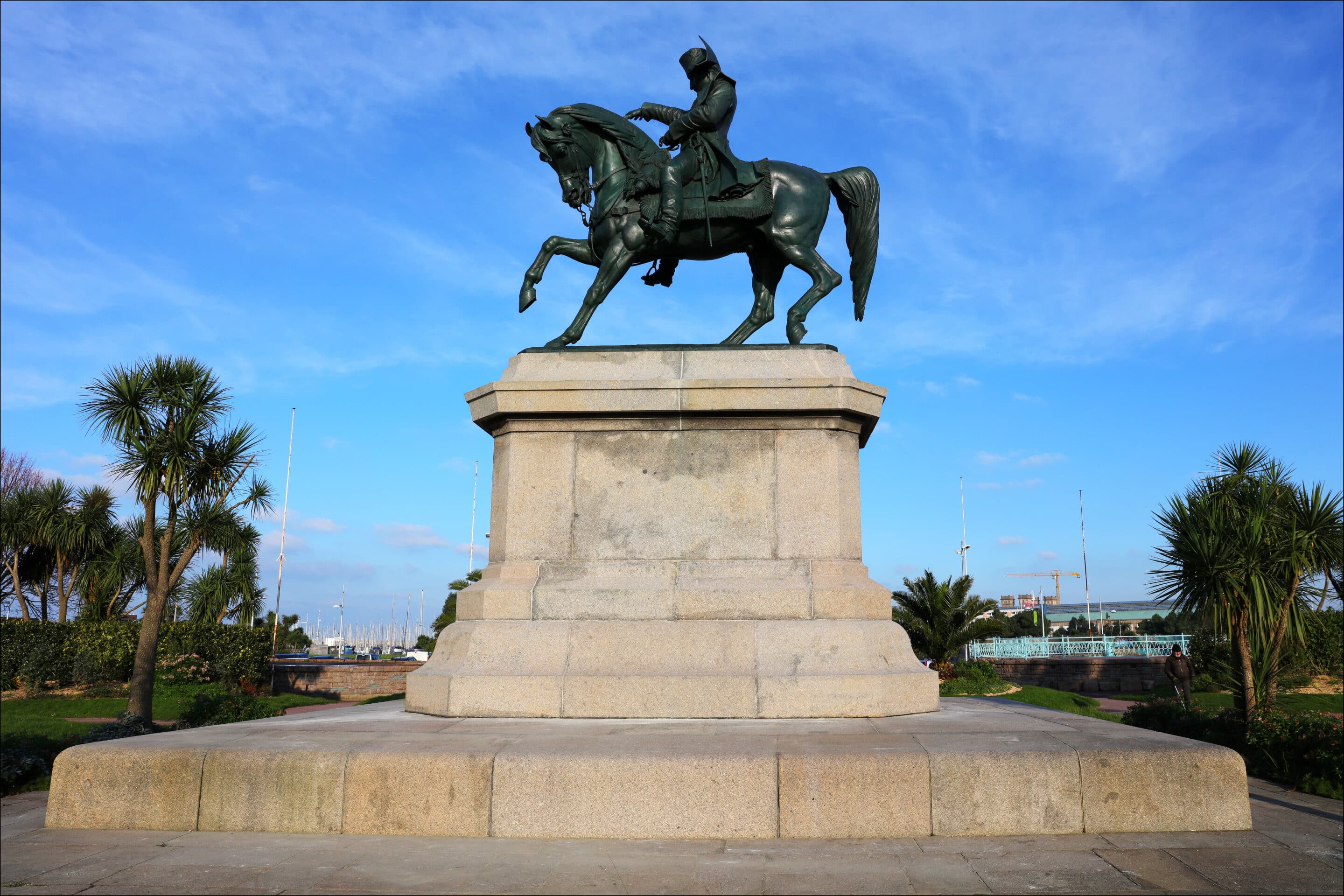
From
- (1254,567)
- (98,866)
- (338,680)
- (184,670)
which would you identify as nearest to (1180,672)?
(1254,567)

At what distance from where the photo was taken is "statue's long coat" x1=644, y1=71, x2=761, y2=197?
9.77m

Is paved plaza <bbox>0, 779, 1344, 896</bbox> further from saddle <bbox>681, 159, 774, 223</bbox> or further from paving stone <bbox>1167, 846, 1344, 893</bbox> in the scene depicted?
saddle <bbox>681, 159, 774, 223</bbox>

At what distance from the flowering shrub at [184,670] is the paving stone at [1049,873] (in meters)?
34.6

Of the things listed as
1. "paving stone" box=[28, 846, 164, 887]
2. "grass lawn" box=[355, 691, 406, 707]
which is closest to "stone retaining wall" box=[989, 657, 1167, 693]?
"grass lawn" box=[355, 691, 406, 707]

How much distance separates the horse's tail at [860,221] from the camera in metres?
10.4

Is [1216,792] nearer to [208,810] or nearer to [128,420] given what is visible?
[208,810]

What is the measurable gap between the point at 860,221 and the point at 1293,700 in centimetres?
2276

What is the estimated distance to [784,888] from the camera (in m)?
4.37

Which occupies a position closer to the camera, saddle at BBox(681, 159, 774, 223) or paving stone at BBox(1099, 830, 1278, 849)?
paving stone at BBox(1099, 830, 1278, 849)

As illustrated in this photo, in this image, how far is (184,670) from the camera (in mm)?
33594

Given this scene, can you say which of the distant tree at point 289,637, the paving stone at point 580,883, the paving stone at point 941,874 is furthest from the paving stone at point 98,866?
the distant tree at point 289,637

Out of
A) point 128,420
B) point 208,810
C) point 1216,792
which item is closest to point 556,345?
point 208,810

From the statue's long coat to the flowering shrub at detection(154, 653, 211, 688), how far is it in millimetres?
31374

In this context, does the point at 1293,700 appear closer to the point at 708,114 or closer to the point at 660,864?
the point at 708,114
